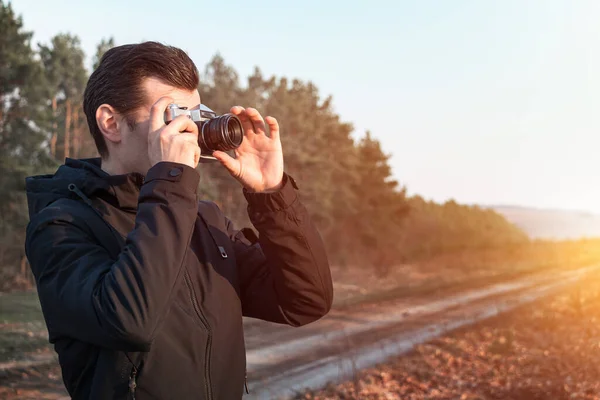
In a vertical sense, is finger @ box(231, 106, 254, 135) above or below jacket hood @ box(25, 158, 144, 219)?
above

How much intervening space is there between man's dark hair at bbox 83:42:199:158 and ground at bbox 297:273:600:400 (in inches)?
205

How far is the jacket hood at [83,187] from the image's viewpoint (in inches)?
66.6

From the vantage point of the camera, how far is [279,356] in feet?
27.1

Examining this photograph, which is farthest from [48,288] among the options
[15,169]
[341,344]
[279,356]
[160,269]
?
[15,169]

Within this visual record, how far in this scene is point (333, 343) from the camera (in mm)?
9258

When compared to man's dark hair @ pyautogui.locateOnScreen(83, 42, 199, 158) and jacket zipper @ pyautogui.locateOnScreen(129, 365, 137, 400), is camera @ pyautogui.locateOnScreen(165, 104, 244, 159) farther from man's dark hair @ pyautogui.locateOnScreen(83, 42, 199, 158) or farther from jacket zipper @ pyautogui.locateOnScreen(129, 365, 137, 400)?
jacket zipper @ pyautogui.locateOnScreen(129, 365, 137, 400)

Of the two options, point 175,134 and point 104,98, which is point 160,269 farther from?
point 104,98

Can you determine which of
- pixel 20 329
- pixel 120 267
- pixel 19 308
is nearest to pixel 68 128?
pixel 19 308

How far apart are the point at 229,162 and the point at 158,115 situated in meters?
0.34

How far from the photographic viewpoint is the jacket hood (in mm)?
1692

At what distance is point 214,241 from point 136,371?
1.92 feet

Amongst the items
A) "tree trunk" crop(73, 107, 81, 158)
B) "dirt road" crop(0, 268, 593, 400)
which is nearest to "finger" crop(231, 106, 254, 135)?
"dirt road" crop(0, 268, 593, 400)

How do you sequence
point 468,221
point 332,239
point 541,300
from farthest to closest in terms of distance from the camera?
point 468,221 → point 332,239 → point 541,300

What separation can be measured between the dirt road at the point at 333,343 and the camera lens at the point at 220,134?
505 cm
